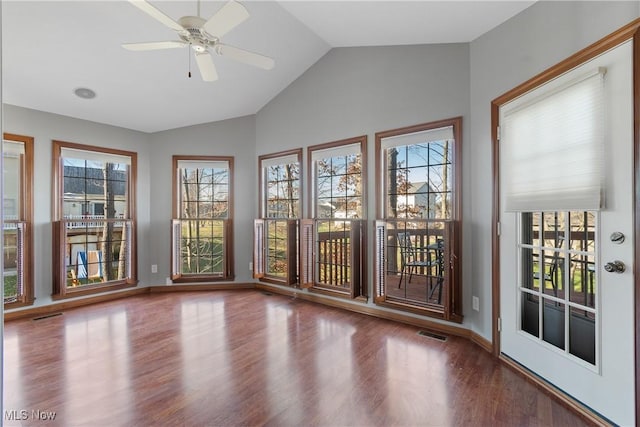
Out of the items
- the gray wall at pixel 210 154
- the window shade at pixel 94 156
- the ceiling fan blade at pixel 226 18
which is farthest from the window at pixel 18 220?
the ceiling fan blade at pixel 226 18

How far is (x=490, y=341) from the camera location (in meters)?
2.85

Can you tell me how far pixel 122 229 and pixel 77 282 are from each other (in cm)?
90

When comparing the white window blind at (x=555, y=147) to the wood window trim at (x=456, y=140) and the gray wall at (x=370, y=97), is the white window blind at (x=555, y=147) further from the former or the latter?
the gray wall at (x=370, y=97)

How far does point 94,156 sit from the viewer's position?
4.55 metres

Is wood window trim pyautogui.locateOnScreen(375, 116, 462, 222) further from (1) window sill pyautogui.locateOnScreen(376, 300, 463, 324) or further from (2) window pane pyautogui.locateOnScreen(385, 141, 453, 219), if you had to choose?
(1) window sill pyautogui.locateOnScreen(376, 300, 463, 324)

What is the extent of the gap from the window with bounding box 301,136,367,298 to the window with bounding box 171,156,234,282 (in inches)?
58.0

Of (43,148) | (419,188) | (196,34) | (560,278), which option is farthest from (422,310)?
(43,148)

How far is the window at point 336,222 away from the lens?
12.9 feet

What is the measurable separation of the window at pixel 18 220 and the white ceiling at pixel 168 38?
Result: 0.57m

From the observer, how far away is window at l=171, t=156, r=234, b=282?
201 inches

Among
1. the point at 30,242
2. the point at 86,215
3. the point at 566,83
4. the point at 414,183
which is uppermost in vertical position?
the point at 566,83

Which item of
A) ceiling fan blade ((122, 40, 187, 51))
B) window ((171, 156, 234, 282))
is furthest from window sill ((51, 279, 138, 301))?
ceiling fan blade ((122, 40, 187, 51))

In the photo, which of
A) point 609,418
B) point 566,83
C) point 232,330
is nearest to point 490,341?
point 609,418

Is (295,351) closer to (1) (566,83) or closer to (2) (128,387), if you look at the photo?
(2) (128,387)
